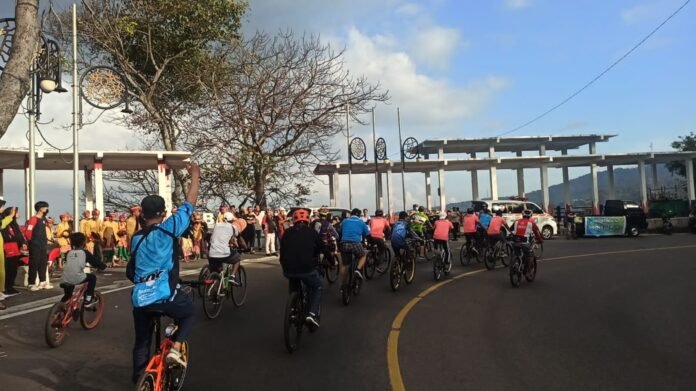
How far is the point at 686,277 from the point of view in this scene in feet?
46.9

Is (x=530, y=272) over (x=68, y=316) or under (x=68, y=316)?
under

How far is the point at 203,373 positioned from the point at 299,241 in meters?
2.24

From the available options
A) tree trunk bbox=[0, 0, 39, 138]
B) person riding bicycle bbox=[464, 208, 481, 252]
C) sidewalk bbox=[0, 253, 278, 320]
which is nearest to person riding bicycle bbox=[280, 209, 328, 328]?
tree trunk bbox=[0, 0, 39, 138]

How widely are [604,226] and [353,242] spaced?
921 inches

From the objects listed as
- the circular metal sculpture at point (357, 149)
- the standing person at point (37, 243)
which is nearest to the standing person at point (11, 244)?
the standing person at point (37, 243)

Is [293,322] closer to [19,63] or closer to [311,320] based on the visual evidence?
[311,320]

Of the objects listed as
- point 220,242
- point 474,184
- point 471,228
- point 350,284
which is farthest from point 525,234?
point 474,184

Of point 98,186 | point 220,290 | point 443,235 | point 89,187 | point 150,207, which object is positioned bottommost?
point 220,290

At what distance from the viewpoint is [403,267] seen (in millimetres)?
12984

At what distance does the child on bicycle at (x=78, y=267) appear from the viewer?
8102 millimetres

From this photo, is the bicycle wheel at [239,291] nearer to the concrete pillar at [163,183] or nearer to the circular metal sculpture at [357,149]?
the concrete pillar at [163,183]

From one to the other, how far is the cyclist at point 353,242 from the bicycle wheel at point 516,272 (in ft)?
12.1

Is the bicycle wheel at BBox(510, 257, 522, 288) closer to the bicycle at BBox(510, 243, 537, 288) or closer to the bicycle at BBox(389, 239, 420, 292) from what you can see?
the bicycle at BBox(510, 243, 537, 288)

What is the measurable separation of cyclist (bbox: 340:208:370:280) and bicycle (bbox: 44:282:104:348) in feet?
15.2
